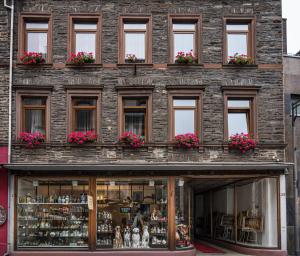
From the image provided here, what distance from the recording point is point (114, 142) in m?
19.4

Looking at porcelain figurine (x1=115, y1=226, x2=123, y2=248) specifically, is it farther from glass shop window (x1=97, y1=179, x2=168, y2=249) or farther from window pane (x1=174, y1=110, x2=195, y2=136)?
Answer: window pane (x1=174, y1=110, x2=195, y2=136)

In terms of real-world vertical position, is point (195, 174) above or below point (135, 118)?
below

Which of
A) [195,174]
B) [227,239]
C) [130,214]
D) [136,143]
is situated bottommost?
Result: [227,239]

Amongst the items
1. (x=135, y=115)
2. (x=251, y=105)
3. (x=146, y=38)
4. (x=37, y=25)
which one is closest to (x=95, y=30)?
(x=146, y=38)

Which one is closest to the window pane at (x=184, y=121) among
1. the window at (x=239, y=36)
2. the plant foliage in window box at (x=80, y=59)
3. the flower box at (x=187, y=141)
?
the flower box at (x=187, y=141)

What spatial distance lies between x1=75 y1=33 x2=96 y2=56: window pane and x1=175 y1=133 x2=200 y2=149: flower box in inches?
190

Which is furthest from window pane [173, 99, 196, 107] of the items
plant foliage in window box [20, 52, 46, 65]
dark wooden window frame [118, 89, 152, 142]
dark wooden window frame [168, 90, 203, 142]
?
plant foliage in window box [20, 52, 46, 65]

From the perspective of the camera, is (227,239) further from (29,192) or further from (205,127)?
(29,192)

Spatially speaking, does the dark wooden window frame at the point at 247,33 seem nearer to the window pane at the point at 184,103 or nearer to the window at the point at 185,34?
the window at the point at 185,34

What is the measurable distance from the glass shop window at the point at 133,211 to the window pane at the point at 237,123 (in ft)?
11.0

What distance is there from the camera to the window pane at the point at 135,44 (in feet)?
66.2

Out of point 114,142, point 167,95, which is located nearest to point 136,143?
point 114,142

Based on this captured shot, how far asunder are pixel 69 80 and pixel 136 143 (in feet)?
11.7

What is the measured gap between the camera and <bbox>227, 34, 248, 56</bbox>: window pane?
2034 cm
